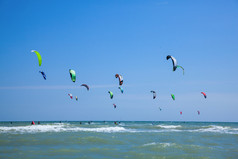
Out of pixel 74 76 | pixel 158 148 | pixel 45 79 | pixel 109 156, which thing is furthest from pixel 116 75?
pixel 109 156

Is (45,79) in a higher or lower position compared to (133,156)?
higher

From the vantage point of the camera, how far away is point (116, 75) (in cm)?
1562

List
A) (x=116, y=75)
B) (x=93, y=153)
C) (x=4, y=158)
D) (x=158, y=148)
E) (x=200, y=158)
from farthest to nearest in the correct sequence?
(x=116, y=75) → (x=158, y=148) → (x=93, y=153) → (x=200, y=158) → (x=4, y=158)

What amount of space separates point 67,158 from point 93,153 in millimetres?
1320

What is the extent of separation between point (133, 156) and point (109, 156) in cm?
93

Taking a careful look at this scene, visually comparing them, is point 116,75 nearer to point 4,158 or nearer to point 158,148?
point 158,148

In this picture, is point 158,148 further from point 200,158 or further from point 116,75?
point 116,75

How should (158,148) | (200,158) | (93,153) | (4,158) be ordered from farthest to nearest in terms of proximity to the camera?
(158,148) < (93,153) < (200,158) < (4,158)

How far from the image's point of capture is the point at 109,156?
8.77 meters

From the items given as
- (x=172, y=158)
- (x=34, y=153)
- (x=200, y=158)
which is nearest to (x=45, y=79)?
(x=34, y=153)

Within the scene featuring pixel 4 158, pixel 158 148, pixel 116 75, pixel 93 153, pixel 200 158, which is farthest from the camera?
pixel 116 75

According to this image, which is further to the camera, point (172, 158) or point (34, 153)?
point (34, 153)

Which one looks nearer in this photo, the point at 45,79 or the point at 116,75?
the point at 45,79

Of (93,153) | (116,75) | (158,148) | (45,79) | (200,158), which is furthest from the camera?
(116,75)
